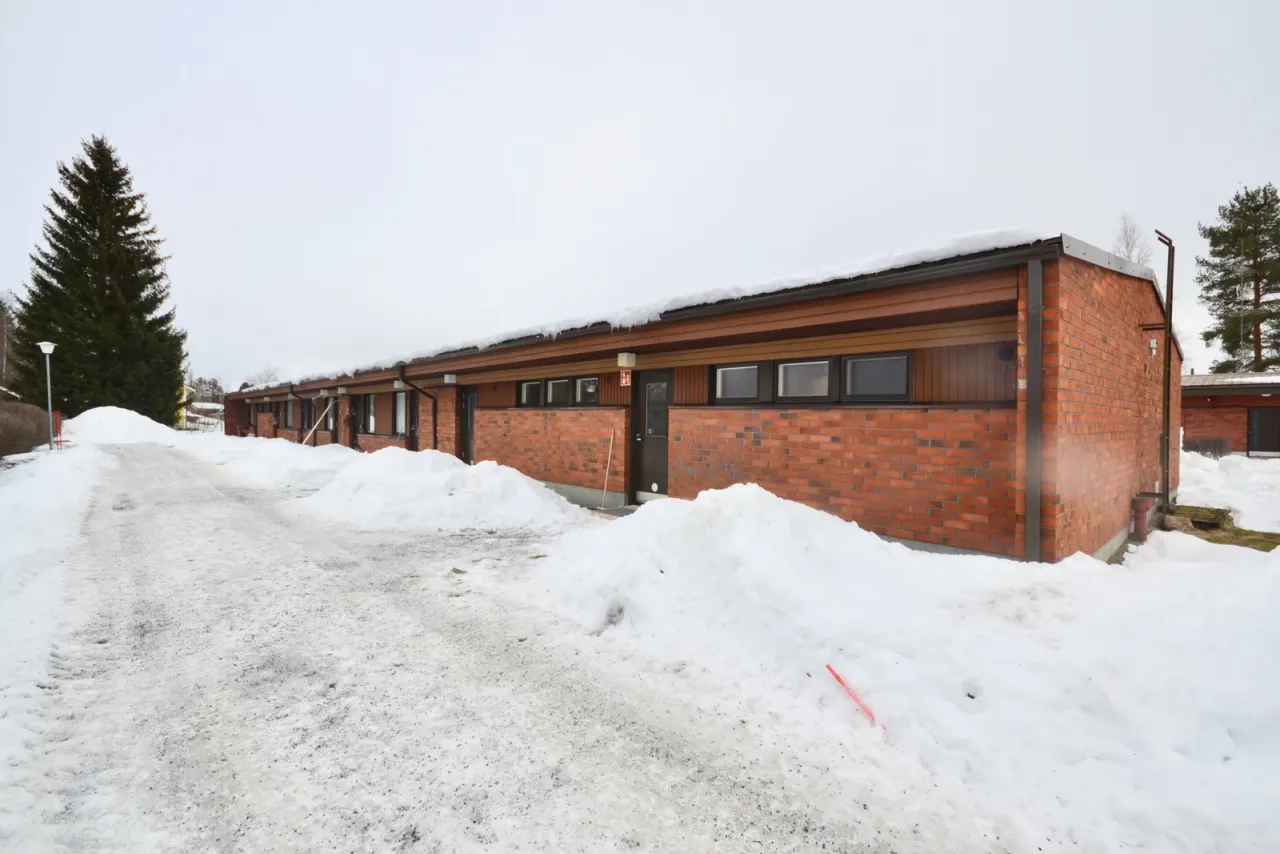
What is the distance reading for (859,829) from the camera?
220cm

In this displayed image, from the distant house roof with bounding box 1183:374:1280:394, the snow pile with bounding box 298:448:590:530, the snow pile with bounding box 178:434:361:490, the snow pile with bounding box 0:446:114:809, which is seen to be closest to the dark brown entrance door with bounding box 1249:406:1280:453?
the distant house roof with bounding box 1183:374:1280:394

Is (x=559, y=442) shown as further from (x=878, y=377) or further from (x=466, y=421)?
(x=878, y=377)

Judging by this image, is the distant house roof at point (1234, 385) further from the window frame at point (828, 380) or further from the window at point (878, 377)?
the window frame at point (828, 380)

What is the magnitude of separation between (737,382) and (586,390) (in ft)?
13.4

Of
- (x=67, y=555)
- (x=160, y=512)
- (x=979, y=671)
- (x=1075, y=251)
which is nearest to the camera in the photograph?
(x=979, y=671)

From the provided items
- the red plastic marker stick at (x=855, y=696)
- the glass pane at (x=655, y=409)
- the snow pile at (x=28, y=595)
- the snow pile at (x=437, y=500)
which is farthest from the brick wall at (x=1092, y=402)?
the snow pile at (x=28, y=595)

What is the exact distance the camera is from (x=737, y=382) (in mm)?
8617

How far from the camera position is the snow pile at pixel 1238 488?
1039 centimetres

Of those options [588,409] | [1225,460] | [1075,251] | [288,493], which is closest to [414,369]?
[288,493]

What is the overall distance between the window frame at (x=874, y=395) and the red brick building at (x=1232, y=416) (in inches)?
867

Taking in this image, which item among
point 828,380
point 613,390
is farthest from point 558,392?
point 828,380

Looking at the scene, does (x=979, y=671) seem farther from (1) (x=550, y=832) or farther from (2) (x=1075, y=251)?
(2) (x=1075, y=251)

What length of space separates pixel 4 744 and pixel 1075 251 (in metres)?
8.41

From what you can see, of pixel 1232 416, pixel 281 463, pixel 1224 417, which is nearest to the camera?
pixel 281 463
